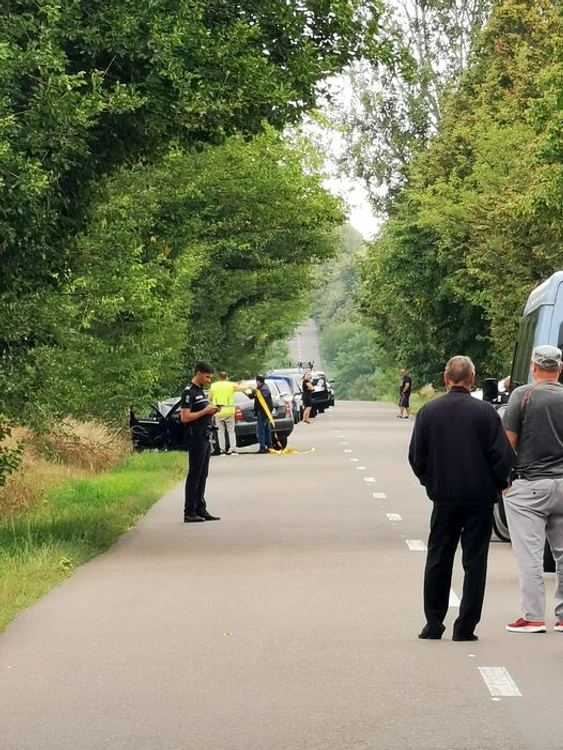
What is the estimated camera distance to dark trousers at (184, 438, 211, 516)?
20047 millimetres

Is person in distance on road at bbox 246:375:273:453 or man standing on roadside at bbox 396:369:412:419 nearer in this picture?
person in distance on road at bbox 246:375:273:453

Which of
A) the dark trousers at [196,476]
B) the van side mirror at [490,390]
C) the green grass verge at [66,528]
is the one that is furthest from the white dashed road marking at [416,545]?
the dark trousers at [196,476]

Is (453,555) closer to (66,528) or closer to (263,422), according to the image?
(66,528)

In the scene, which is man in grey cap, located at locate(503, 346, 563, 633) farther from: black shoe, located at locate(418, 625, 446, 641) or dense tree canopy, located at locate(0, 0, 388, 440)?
dense tree canopy, located at locate(0, 0, 388, 440)

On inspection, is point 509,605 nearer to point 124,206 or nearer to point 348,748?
point 348,748

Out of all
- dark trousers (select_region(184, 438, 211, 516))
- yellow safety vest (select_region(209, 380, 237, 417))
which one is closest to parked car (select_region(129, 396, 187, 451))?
yellow safety vest (select_region(209, 380, 237, 417))

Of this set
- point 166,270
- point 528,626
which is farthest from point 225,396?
point 528,626

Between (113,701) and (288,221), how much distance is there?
35.5 metres

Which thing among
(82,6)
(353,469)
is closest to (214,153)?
(353,469)

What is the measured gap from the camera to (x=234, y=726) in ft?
26.1

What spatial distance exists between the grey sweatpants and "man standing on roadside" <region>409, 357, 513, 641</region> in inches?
15.6

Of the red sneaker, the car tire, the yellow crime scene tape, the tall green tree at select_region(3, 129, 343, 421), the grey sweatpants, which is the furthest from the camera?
the yellow crime scene tape

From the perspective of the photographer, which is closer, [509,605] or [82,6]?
[509,605]

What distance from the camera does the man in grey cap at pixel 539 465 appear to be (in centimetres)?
1106
